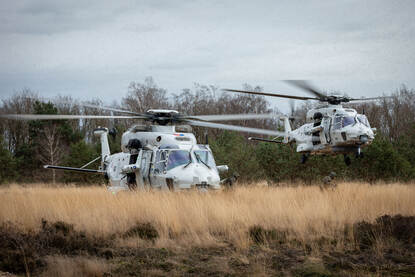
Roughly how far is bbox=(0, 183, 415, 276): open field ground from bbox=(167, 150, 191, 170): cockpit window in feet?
3.71

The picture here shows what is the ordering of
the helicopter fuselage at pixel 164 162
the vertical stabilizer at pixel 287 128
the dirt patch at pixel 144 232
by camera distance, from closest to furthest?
1. the dirt patch at pixel 144 232
2. the helicopter fuselage at pixel 164 162
3. the vertical stabilizer at pixel 287 128

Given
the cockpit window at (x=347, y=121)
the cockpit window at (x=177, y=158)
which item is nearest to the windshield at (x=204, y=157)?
the cockpit window at (x=177, y=158)

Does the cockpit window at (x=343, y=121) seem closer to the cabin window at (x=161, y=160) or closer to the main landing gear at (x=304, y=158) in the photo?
the main landing gear at (x=304, y=158)

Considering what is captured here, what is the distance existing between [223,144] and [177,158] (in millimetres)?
13796

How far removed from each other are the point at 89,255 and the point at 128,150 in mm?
9326

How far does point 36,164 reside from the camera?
40875mm

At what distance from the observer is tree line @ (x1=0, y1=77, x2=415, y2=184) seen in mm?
26422

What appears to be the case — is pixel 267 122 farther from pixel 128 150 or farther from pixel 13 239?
pixel 13 239

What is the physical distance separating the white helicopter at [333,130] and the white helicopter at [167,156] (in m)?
5.18

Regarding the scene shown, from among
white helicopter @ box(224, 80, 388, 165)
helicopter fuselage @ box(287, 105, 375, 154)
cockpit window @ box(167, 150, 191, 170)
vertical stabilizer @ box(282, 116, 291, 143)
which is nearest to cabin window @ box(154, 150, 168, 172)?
cockpit window @ box(167, 150, 191, 170)

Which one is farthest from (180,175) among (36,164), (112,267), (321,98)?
(36,164)

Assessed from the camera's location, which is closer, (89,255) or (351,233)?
(89,255)

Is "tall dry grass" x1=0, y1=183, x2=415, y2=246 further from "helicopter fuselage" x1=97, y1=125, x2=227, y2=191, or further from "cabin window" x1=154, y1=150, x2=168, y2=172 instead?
"cabin window" x1=154, y1=150, x2=168, y2=172

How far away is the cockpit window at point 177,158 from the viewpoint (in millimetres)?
16031
